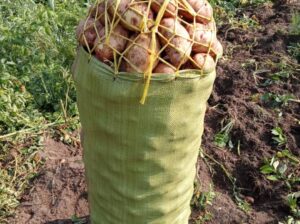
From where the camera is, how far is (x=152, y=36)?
5.41 feet

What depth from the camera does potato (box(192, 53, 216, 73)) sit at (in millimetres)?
1748

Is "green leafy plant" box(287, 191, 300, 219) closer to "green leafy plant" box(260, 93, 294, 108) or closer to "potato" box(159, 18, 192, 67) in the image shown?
"green leafy plant" box(260, 93, 294, 108)

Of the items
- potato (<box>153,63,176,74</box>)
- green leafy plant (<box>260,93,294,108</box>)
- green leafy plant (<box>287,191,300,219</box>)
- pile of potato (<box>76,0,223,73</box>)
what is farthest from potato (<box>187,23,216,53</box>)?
green leafy plant (<box>260,93,294,108</box>)

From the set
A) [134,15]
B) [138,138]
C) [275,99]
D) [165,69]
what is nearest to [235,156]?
[275,99]

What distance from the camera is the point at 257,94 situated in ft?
11.9

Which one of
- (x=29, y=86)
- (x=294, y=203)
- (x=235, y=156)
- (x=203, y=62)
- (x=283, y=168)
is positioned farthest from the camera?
(x=29, y=86)

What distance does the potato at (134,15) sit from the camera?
167 cm

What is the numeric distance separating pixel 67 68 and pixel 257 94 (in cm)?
143

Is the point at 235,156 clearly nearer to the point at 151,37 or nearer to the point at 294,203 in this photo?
the point at 294,203

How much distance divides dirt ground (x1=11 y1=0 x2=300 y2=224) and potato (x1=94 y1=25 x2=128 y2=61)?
1256 millimetres

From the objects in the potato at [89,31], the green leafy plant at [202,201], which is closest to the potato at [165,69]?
the potato at [89,31]

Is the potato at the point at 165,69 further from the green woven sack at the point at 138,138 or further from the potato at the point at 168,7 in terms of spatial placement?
the potato at the point at 168,7

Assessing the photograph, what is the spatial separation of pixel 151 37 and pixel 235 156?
171 centimetres

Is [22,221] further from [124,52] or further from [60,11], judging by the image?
[60,11]
